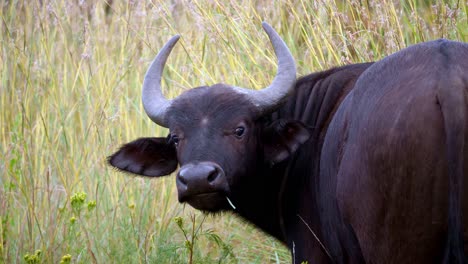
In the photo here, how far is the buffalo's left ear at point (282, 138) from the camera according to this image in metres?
5.37

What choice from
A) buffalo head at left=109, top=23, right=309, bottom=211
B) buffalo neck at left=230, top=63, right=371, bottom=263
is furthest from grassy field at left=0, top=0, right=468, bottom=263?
buffalo head at left=109, top=23, right=309, bottom=211

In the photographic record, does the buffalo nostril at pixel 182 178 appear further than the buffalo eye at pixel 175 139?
No

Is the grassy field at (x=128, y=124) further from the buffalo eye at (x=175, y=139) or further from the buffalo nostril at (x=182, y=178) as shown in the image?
the buffalo nostril at (x=182, y=178)

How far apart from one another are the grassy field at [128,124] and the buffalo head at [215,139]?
2.10ft

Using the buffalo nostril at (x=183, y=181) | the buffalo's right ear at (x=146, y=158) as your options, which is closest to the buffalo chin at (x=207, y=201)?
the buffalo nostril at (x=183, y=181)

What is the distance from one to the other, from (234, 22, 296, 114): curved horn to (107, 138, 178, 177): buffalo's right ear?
25.9 inches

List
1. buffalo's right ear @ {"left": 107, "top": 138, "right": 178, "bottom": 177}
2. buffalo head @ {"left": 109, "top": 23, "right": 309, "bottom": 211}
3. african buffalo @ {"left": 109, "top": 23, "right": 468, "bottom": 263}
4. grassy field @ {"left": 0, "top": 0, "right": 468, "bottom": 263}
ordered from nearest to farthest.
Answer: african buffalo @ {"left": 109, "top": 23, "right": 468, "bottom": 263} → buffalo head @ {"left": 109, "top": 23, "right": 309, "bottom": 211} → buffalo's right ear @ {"left": 107, "top": 138, "right": 178, "bottom": 177} → grassy field @ {"left": 0, "top": 0, "right": 468, "bottom": 263}

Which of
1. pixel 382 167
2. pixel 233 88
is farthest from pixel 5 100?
pixel 382 167

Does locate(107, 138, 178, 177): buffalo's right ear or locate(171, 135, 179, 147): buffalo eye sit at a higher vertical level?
locate(171, 135, 179, 147): buffalo eye

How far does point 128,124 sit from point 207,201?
298cm

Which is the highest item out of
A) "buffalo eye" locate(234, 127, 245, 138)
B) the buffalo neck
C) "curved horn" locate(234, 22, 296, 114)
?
"curved horn" locate(234, 22, 296, 114)

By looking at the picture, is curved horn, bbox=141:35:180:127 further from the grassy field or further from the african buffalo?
the grassy field

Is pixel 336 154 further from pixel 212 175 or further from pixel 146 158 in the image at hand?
pixel 146 158

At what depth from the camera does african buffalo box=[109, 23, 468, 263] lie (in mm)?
3773
